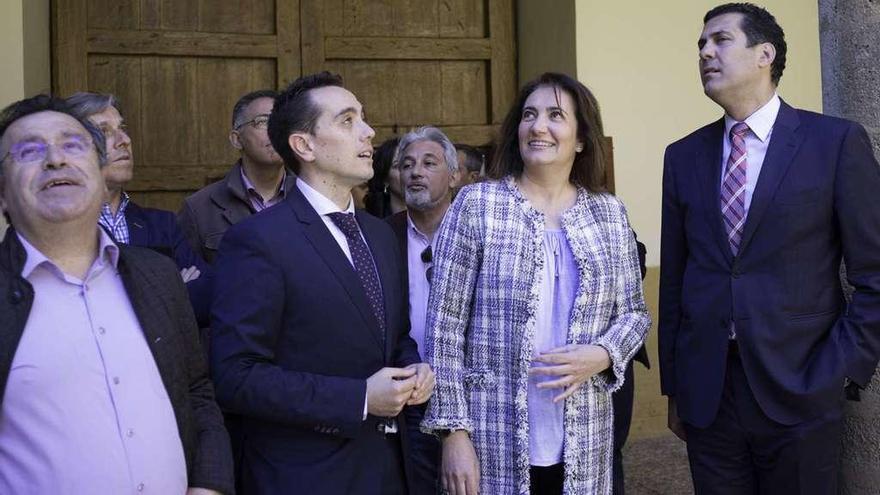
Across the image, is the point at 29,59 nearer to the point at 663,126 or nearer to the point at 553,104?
the point at 553,104

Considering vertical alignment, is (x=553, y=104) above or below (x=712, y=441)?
above

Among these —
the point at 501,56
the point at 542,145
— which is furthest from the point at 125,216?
the point at 501,56

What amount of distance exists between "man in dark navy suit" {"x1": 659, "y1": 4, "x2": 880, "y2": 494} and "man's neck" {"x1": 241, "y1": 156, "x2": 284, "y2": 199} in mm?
1908

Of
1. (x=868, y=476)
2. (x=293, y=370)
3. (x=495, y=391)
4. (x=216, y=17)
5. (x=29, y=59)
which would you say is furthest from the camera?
(x=216, y=17)

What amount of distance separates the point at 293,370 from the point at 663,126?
408cm

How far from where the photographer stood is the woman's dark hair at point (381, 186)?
5.26 meters

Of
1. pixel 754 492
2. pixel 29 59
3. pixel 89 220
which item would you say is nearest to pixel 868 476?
pixel 754 492

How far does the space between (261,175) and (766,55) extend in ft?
7.13

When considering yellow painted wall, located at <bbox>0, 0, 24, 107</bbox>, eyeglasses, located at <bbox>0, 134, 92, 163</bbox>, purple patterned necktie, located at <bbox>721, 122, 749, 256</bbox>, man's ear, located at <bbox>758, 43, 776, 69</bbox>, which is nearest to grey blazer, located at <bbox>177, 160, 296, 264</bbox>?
yellow painted wall, located at <bbox>0, 0, 24, 107</bbox>

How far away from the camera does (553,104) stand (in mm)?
3451

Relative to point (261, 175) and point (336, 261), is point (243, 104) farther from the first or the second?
point (336, 261)

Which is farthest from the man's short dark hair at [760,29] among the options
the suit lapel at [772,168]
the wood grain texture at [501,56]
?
the wood grain texture at [501,56]

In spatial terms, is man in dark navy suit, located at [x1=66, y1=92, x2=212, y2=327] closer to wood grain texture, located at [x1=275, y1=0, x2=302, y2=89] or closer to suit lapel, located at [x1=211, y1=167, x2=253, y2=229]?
suit lapel, located at [x1=211, y1=167, x2=253, y2=229]

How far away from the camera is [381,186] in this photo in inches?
210
